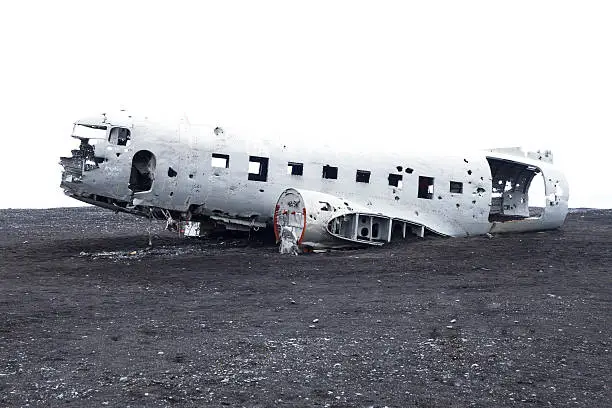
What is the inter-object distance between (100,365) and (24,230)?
2283 centimetres

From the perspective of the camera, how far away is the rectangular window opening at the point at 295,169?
19.3 metres

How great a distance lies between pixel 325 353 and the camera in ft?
28.7

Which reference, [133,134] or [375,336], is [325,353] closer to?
[375,336]

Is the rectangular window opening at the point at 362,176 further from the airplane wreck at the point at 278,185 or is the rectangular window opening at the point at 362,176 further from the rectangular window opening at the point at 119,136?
the rectangular window opening at the point at 119,136

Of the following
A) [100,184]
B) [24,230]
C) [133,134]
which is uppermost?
[133,134]

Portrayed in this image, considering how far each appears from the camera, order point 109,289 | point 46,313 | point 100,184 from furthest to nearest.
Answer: point 100,184
point 109,289
point 46,313

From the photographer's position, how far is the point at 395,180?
20375 millimetres

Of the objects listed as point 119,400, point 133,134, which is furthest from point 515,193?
point 119,400

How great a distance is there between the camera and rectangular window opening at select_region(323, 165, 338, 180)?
64.3 feet

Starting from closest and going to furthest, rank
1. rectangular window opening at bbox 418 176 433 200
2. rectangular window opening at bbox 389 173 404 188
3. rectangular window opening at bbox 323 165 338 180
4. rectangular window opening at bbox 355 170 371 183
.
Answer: rectangular window opening at bbox 323 165 338 180 → rectangular window opening at bbox 355 170 371 183 → rectangular window opening at bbox 389 173 404 188 → rectangular window opening at bbox 418 176 433 200

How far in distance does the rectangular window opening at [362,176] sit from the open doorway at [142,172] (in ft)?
22.0

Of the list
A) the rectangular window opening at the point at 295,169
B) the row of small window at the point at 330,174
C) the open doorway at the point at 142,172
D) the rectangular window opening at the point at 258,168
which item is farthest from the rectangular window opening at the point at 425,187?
the open doorway at the point at 142,172

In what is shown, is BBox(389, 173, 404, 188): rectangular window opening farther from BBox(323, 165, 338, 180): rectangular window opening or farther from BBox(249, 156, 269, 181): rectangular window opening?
BBox(249, 156, 269, 181): rectangular window opening

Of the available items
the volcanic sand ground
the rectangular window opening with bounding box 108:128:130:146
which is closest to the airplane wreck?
the rectangular window opening with bounding box 108:128:130:146
